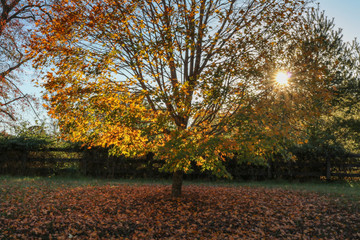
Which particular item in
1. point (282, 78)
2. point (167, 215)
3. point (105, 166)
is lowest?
point (167, 215)

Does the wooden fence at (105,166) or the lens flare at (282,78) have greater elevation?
the lens flare at (282,78)

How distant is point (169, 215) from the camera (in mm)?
7492

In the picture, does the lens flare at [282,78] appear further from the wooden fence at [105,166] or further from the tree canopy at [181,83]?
the wooden fence at [105,166]

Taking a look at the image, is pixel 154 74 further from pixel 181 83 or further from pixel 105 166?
pixel 105 166

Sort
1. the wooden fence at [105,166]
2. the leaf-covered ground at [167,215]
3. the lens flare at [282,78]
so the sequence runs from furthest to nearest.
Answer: the wooden fence at [105,166], the lens flare at [282,78], the leaf-covered ground at [167,215]

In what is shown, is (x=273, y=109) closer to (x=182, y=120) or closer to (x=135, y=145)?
(x=182, y=120)

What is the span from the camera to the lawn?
627 centimetres

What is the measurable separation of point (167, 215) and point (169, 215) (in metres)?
0.05

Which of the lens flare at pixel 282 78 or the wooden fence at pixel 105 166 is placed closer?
the lens flare at pixel 282 78

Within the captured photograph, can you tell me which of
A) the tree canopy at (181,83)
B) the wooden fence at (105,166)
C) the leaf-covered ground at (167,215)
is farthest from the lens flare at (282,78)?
the wooden fence at (105,166)

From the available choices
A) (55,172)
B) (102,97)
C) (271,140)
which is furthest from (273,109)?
(55,172)

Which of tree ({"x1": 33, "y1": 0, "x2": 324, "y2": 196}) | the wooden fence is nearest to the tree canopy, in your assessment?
tree ({"x1": 33, "y1": 0, "x2": 324, "y2": 196})

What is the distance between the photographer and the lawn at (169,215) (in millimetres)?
6273

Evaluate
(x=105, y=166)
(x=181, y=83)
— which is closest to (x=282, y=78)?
(x=181, y=83)
